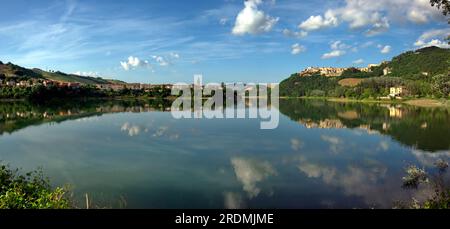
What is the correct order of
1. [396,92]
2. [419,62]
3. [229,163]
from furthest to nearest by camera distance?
[419,62], [396,92], [229,163]

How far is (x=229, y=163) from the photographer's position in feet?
71.3

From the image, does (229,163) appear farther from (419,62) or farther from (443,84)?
(419,62)

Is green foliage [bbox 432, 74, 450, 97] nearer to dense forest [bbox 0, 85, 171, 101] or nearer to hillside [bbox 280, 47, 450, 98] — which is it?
hillside [bbox 280, 47, 450, 98]

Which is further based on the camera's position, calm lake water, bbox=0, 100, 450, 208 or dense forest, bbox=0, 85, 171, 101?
dense forest, bbox=0, 85, 171, 101

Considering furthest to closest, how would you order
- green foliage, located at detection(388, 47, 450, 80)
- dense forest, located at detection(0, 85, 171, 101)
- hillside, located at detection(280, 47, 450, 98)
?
Result: green foliage, located at detection(388, 47, 450, 80) < hillside, located at detection(280, 47, 450, 98) < dense forest, located at detection(0, 85, 171, 101)

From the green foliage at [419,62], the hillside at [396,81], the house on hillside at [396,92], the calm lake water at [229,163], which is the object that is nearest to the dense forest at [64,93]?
the hillside at [396,81]

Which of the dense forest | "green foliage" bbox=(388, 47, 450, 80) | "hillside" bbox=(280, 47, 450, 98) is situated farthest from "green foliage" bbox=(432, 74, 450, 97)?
"green foliage" bbox=(388, 47, 450, 80)

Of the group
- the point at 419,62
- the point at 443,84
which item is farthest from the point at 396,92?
the point at 443,84

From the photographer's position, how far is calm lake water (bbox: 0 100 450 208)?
48.9ft

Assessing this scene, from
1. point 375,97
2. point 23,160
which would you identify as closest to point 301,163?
point 23,160

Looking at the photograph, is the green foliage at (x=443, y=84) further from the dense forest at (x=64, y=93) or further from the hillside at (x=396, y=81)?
the dense forest at (x=64, y=93)
